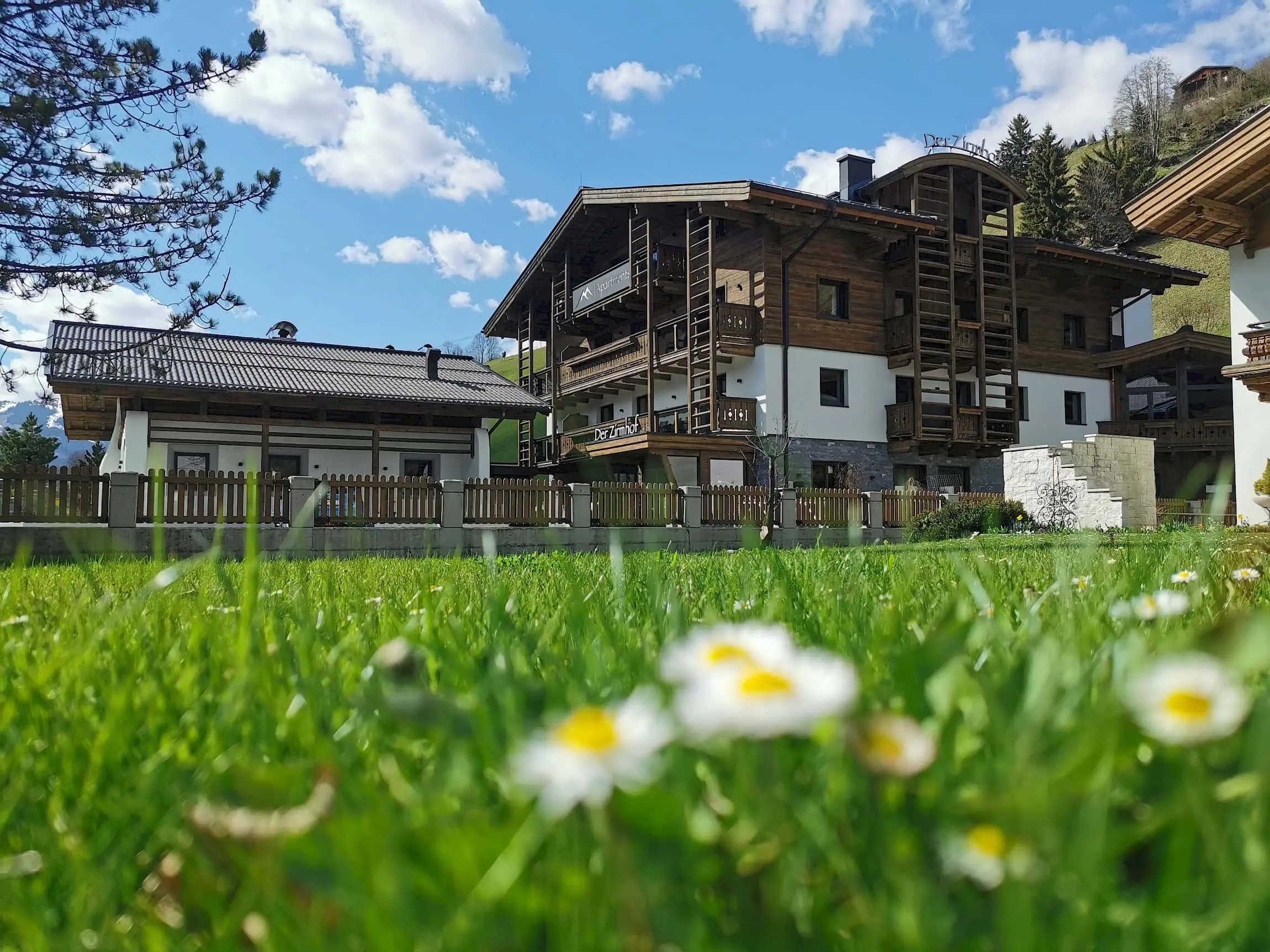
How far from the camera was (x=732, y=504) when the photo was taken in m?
20.1

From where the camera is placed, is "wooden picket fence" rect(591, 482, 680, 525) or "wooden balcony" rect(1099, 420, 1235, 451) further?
"wooden balcony" rect(1099, 420, 1235, 451)

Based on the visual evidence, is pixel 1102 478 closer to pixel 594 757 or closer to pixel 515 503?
pixel 515 503

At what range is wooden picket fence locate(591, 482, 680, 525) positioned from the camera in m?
18.8

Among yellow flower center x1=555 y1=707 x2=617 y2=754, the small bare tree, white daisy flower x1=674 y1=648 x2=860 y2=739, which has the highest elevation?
the small bare tree

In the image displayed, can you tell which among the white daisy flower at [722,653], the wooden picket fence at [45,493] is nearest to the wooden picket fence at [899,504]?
the wooden picket fence at [45,493]

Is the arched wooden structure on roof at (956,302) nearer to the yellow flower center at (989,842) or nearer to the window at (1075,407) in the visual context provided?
the window at (1075,407)

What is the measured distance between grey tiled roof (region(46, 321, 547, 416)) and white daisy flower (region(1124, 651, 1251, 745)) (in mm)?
23418

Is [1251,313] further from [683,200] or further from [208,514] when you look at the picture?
[208,514]

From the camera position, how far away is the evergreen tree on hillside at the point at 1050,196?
61.1 metres

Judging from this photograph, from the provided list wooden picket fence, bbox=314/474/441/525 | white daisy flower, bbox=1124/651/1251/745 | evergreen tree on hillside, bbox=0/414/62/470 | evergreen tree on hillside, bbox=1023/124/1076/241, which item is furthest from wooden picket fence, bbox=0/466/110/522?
evergreen tree on hillside, bbox=1023/124/1076/241

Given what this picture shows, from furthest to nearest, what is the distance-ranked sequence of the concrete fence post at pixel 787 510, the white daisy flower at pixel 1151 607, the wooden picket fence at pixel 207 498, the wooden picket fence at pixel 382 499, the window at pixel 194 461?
the window at pixel 194 461
the concrete fence post at pixel 787 510
the wooden picket fence at pixel 382 499
the wooden picket fence at pixel 207 498
the white daisy flower at pixel 1151 607

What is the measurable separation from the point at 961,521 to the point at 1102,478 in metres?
4.12

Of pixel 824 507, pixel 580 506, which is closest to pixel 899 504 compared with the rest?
pixel 824 507

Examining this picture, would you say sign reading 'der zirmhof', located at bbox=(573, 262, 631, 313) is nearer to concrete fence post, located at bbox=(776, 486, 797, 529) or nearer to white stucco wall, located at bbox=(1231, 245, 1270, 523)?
concrete fence post, located at bbox=(776, 486, 797, 529)
